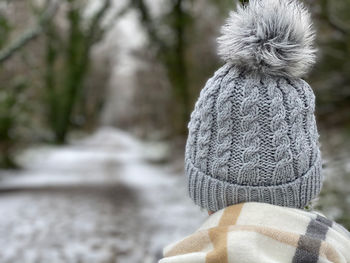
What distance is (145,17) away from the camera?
14.2m

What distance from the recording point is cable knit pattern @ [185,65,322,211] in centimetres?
149

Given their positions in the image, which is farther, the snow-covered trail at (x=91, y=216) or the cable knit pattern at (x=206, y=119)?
the snow-covered trail at (x=91, y=216)

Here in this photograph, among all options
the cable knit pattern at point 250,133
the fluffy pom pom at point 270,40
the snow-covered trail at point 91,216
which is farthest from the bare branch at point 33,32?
the cable knit pattern at point 250,133

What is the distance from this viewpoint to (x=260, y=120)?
1.49m

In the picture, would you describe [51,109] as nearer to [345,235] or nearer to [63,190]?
[63,190]

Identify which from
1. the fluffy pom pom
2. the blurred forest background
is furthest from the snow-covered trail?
the fluffy pom pom

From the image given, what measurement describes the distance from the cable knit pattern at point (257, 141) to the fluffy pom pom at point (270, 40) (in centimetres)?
4

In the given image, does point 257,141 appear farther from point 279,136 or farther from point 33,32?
point 33,32

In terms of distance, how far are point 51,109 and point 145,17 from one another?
41.7ft

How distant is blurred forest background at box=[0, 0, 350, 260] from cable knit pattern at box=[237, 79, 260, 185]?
1081mm

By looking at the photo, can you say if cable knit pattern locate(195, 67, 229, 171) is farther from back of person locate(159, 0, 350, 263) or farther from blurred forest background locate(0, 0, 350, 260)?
blurred forest background locate(0, 0, 350, 260)

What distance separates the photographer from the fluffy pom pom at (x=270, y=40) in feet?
5.02

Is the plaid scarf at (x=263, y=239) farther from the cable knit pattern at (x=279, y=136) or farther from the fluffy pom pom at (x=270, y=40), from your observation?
the fluffy pom pom at (x=270, y=40)

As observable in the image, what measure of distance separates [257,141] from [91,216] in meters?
5.92
